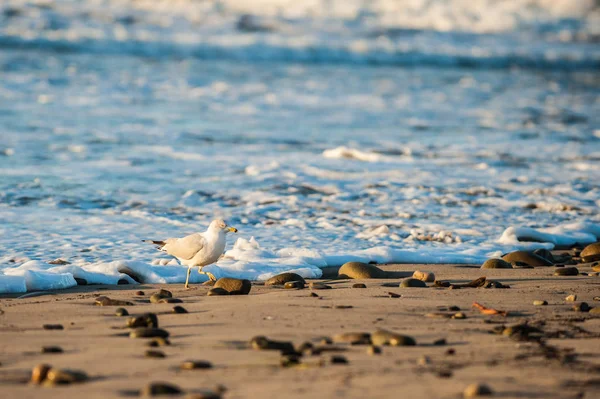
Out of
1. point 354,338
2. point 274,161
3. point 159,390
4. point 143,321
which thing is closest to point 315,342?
point 354,338

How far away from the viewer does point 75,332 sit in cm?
384

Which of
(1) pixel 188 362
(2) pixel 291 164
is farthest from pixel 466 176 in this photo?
(1) pixel 188 362

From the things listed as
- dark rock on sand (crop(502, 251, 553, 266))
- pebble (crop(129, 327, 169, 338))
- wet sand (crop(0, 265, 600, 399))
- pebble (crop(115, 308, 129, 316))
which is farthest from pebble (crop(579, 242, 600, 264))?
pebble (crop(129, 327, 169, 338))

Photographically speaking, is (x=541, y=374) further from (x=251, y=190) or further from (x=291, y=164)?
(x=291, y=164)

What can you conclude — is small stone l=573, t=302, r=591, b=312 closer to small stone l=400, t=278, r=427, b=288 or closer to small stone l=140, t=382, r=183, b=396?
small stone l=400, t=278, r=427, b=288

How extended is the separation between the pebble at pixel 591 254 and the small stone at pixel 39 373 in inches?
180

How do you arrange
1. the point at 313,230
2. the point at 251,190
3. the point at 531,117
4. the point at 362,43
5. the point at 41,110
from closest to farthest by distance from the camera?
the point at 313,230, the point at 251,190, the point at 41,110, the point at 531,117, the point at 362,43

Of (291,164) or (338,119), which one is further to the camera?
(338,119)

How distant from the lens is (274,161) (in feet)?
35.3

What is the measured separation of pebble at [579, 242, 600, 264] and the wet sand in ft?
4.18

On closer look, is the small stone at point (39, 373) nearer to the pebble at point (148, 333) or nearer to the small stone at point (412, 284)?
the pebble at point (148, 333)

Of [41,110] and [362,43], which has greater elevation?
[362,43]

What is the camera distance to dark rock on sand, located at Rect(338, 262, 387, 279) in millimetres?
5582

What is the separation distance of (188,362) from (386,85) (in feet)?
71.0
